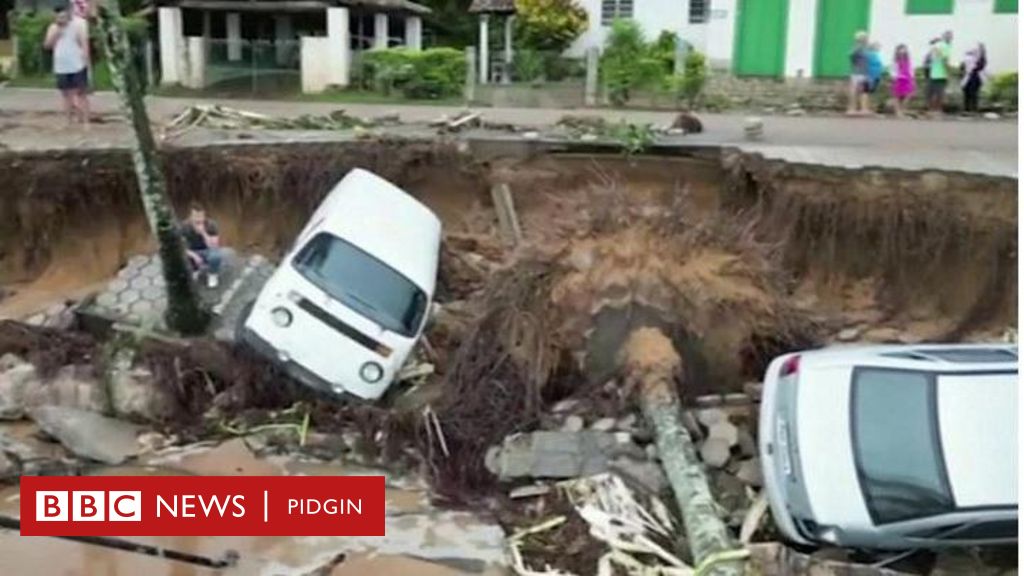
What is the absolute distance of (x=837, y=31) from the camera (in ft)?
80.2

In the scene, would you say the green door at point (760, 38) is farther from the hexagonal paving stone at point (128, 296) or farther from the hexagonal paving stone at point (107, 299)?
the hexagonal paving stone at point (107, 299)

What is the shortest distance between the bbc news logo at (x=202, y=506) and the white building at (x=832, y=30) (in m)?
16.6

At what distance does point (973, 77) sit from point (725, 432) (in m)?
14.3

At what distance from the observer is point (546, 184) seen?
680 inches

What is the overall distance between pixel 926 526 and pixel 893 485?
0.39 m

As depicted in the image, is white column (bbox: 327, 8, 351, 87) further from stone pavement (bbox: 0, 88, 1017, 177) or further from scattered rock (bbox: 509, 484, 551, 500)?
scattered rock (bbox: 509, 484, 551, 500)

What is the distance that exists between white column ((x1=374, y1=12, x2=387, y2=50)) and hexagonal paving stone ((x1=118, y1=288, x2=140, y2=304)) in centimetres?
1921

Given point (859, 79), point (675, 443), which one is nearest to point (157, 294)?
point (675, 443)

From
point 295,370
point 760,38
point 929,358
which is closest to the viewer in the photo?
Answer: point 929,358

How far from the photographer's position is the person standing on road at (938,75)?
73.5ft

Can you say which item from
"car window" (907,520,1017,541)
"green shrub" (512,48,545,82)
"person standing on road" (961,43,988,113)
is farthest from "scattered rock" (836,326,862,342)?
"green shrub" (512,48,545,82)

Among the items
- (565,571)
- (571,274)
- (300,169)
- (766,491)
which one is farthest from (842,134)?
(565,571)

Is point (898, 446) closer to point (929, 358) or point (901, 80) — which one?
point (929, 358)

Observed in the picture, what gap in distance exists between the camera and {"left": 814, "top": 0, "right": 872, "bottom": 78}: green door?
24.3 meters
